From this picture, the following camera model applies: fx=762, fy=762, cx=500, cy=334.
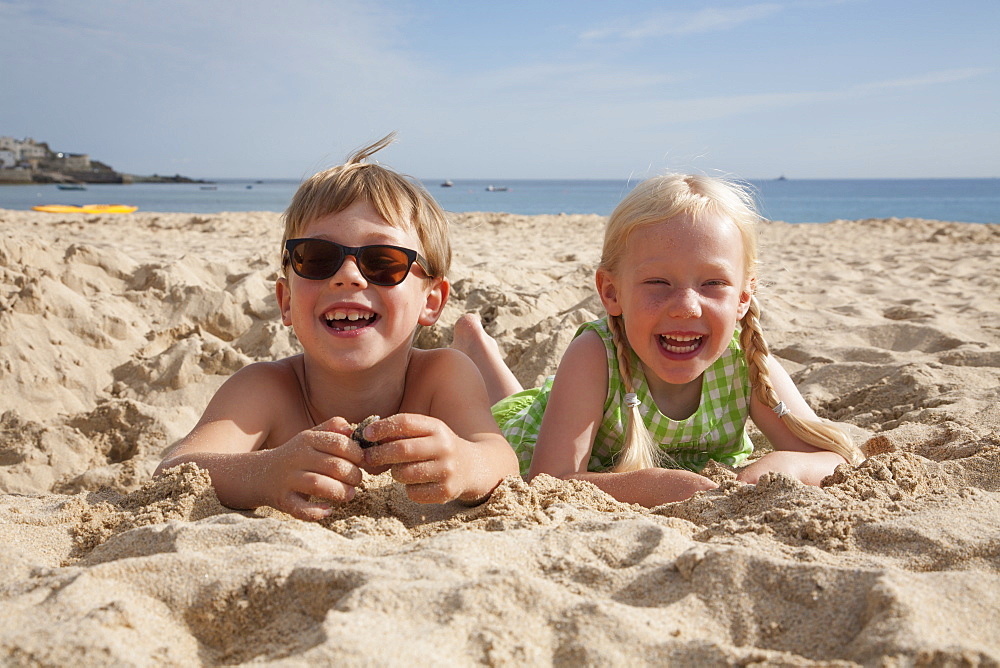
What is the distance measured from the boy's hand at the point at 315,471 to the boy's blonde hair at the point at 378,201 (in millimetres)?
738

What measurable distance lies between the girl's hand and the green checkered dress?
0.90 meters

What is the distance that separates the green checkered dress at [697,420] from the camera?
258 centimetres

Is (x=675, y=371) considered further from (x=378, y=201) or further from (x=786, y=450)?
(x=378, y=201)

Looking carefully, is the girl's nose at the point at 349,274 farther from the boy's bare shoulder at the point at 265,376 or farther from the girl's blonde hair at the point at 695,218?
the girl's blonde hair at the point at 695,218

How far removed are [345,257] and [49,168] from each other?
71.9 meters

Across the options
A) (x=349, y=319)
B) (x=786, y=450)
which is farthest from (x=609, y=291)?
(x=349, y=319)

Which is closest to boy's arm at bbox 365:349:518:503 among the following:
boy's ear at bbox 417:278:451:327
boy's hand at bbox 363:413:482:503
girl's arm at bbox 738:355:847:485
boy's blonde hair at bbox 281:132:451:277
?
boy's hand at bbox 363:413:482:503

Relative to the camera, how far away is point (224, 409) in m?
2.20

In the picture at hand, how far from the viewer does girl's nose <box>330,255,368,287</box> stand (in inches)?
84.0

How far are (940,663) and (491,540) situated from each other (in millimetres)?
786

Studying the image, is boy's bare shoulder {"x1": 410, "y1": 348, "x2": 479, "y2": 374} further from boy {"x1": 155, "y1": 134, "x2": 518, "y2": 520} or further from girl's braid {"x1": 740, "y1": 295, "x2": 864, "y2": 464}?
girl's braid {"x1": 740, "y1": 295, "x2": 864, "y2": 464}

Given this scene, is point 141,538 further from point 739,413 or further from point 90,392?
point 90,392

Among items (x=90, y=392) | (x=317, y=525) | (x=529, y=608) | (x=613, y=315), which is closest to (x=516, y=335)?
(x=613, y=315)

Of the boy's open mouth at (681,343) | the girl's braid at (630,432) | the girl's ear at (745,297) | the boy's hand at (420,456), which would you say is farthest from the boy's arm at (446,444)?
the girl's ear at (745,297)
